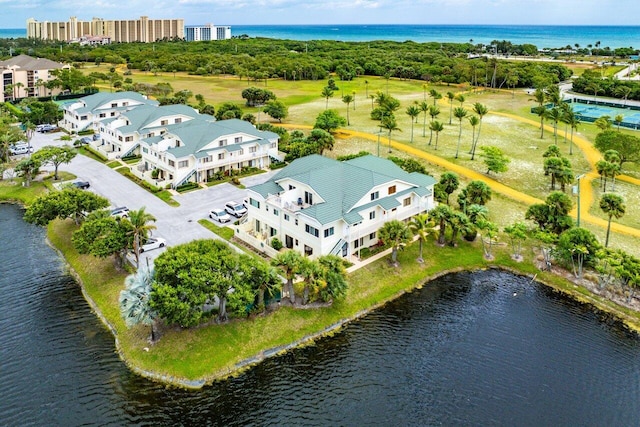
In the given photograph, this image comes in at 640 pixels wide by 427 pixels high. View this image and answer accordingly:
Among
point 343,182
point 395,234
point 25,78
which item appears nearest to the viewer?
point 395,234

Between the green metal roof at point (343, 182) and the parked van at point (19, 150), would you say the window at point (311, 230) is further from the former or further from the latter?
the parked van at point (19, 150)

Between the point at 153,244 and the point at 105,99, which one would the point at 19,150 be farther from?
the point at 153,244

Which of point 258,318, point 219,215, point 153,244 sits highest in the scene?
point 219,215

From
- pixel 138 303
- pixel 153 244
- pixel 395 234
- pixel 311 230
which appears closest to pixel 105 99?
pixel 153 244

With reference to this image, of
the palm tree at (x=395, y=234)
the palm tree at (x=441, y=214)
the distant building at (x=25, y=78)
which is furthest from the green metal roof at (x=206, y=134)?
the distant building at (x=25, y=78)

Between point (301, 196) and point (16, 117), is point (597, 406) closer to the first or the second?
point (301, 196)

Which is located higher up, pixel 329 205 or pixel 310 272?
pixel 329 205
